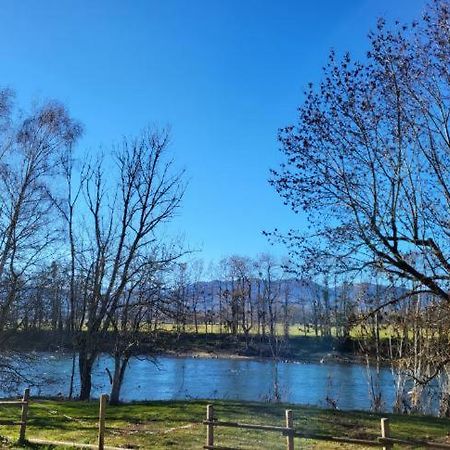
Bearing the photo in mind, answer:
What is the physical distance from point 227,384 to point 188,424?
2279 centimetres

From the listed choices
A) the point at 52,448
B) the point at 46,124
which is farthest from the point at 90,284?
the point at 52,448

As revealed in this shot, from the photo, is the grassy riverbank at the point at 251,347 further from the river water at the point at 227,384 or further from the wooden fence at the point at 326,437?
the wooden fence at the point at 326,437

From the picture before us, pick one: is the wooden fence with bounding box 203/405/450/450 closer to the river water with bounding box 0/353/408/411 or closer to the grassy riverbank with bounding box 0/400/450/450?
the grassy riverbank with bounding box 0/400/450/450

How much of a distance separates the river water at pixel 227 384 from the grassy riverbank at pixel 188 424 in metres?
6.31

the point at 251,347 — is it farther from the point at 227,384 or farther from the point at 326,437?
the point at 326,437

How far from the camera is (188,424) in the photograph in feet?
43.4

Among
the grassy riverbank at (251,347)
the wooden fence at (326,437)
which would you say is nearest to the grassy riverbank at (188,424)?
the wooden fence at (326,437)

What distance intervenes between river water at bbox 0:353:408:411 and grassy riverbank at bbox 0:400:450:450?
20.7ft

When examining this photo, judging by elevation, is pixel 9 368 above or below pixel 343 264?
below

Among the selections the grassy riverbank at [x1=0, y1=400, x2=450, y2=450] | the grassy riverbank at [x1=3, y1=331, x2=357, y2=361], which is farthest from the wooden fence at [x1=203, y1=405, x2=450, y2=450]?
the grassy riverbank at [x1=3, y1=331, x2=357, y2=361]

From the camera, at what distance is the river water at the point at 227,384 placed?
2617cm

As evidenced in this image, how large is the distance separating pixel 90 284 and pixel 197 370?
80.2 feet

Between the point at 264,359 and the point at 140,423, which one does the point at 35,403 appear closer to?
the point at 140,423

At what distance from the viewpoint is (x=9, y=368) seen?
68.1 feet
